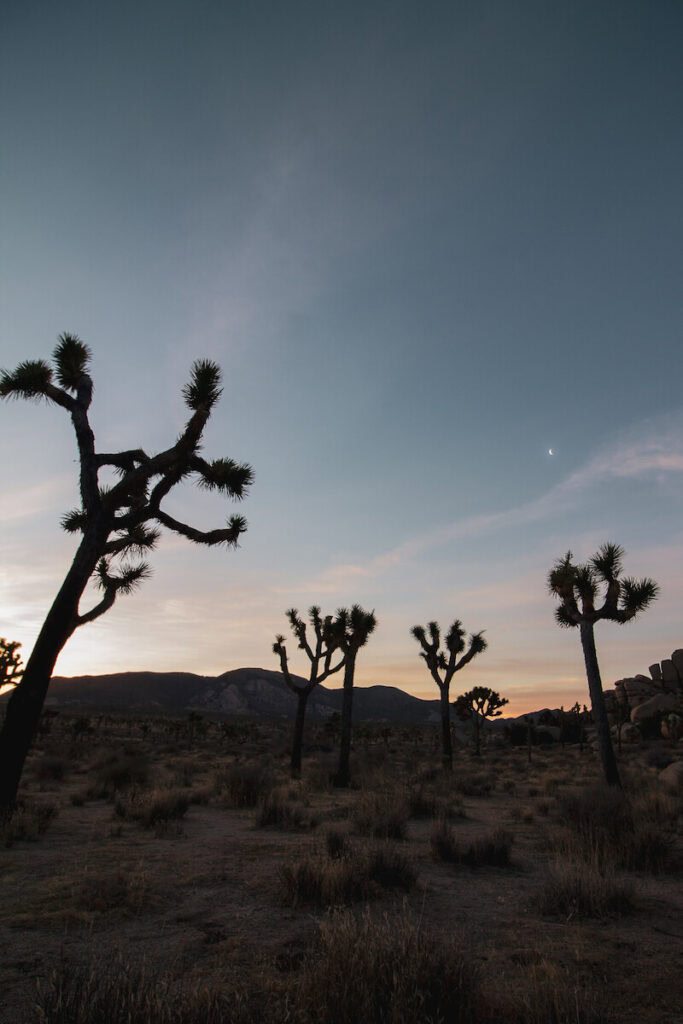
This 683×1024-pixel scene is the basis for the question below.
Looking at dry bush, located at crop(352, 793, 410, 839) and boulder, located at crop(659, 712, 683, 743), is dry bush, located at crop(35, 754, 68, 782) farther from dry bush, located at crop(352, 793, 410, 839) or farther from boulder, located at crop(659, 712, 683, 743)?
boulder, located at crop(659, 712, 683, 743)

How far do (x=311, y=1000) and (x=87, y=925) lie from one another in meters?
2.99

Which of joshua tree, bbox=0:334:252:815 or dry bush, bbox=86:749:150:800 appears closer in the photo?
joshua tree, bbox=0:334:252:815

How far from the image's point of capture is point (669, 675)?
56.5 m

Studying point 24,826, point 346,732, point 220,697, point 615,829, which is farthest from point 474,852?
point 220,697

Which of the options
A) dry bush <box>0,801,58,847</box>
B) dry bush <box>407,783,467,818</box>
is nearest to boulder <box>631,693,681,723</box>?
dry bush <box>407,783,467,818</box>

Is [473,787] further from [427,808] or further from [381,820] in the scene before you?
[381,820]

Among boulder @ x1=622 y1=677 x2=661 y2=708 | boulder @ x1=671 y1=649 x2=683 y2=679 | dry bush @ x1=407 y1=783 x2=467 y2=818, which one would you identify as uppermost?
boulder @ x1=671 y1=649 x2=683 y2=679

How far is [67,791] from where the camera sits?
14977 mm

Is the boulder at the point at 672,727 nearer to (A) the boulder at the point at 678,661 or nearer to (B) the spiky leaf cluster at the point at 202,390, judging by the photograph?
(A) the boulder at the point at 678,661

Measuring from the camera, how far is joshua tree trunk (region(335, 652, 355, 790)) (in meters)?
18.0

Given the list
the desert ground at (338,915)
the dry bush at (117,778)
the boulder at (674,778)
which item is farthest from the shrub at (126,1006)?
the boulder at (674,778)

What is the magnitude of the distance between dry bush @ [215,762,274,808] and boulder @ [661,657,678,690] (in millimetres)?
54924

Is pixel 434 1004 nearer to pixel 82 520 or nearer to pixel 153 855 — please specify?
pixel 153 855

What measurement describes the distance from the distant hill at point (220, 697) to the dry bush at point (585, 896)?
109 meters
